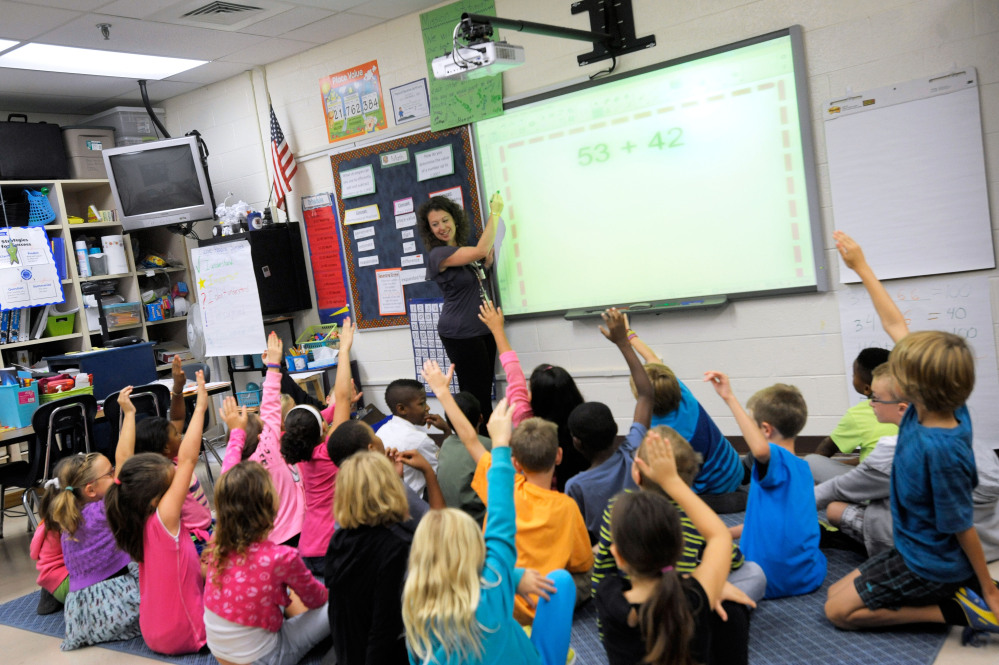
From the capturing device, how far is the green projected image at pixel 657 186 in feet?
12.7

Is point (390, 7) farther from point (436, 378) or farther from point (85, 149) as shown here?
point (436, 378)

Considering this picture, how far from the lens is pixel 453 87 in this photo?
4.81 metres

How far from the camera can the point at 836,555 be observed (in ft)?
9.37

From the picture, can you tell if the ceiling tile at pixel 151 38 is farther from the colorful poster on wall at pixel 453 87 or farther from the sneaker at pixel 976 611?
the sneaker at pixel 976 611

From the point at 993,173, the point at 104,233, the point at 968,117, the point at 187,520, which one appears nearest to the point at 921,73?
the point at 968,117

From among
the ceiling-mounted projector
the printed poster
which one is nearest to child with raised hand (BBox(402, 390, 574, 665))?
the ceiling-mounted projector

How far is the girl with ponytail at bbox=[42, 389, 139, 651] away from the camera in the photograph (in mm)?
2992

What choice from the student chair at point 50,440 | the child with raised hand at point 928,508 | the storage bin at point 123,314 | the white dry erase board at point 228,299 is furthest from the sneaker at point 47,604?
the child with raised hand at point 928,508

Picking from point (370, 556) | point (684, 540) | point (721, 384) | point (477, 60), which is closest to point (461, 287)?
point (477, 60)

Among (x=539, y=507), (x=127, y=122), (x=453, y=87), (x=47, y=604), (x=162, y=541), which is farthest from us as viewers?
(x=127, y=122)

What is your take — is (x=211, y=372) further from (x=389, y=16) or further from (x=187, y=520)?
(x=187, y=520)

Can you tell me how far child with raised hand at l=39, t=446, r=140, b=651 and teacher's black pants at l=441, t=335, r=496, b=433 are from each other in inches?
77.9

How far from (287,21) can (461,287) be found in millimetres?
1953

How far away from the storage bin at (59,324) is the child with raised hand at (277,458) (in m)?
3.35
